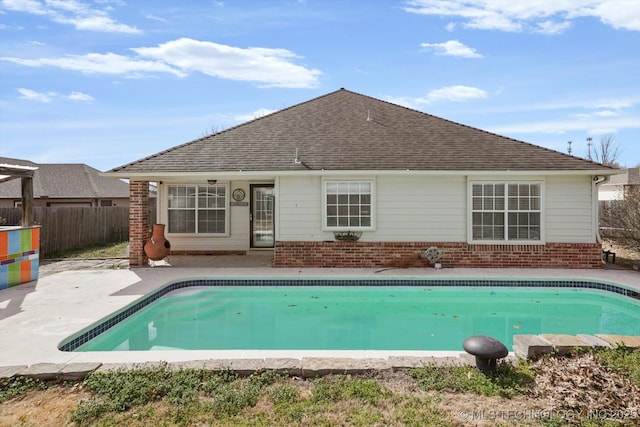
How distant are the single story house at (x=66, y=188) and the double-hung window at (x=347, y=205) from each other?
2256 cm

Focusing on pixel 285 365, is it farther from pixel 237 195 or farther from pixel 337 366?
pixel 237 195

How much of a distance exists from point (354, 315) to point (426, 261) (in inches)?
162

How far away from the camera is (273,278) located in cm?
958

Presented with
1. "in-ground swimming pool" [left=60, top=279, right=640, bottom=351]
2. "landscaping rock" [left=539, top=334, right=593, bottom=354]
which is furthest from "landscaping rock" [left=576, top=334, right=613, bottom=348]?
"in-ground swimming pool" [left=60, top=279, right=640, bottom=351]

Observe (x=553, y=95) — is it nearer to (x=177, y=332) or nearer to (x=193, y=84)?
(x=193, y=84)

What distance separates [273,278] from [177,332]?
320 centimetres

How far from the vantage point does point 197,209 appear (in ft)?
43.6

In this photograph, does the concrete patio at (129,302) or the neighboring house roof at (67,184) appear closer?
the concrete patio at (129,302)

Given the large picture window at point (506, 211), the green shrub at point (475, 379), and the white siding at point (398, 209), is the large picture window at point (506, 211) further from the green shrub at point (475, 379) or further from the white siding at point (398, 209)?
the green shrub at point (475, 379)

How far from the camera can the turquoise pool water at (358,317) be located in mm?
6238

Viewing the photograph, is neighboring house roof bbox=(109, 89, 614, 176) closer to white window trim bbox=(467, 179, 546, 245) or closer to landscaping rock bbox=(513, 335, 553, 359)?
white window trim bbox=(467, 179, 546, 245)

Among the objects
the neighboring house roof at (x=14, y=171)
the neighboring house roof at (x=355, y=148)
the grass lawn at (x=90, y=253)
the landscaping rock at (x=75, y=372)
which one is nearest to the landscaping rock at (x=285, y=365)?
the landscaping rock at (x=75, y=372)

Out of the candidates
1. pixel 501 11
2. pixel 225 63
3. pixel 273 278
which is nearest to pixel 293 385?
pixel 273 278

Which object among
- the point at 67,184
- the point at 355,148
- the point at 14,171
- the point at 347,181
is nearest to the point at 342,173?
the point at 347,181
